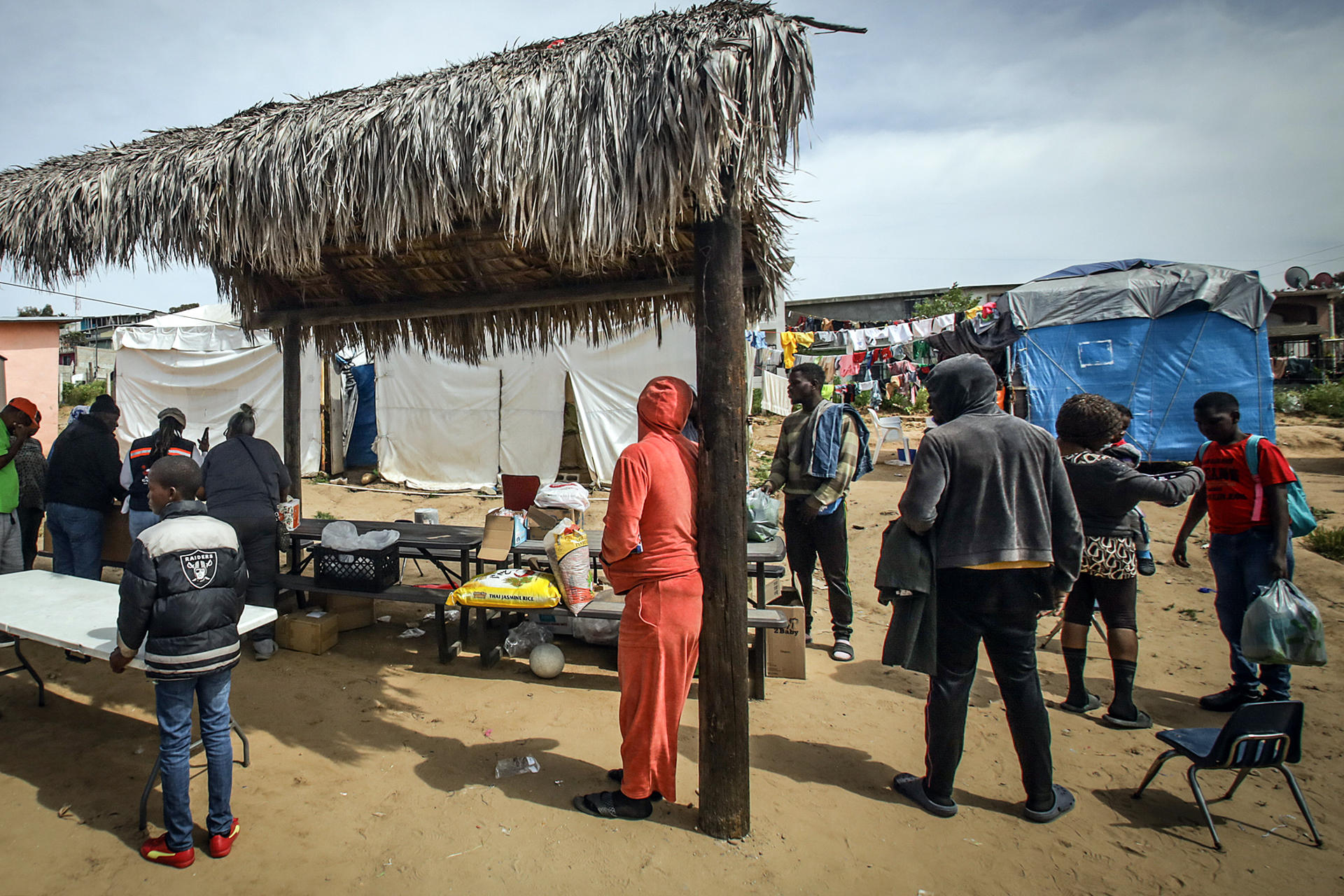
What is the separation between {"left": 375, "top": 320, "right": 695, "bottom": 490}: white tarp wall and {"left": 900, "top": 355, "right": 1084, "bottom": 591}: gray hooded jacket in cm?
835

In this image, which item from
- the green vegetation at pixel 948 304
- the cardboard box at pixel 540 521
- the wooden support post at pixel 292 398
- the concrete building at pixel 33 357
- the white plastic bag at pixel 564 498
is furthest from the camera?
the green vegetation at pixel 948 304

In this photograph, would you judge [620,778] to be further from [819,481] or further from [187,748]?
[819,481]

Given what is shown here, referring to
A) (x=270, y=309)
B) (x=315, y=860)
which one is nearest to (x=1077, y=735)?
(x=315, y=860)

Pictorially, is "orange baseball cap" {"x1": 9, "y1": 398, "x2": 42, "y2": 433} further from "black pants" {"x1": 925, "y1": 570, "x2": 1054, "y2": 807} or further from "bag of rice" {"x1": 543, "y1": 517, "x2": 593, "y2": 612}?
"black pants" {"x1": 925, "y1": 570, "x2": 1054, "y2": 807}

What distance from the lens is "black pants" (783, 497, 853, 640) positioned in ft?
15.2

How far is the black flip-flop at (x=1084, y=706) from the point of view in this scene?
12.6 feet

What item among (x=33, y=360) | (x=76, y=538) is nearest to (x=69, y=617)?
(x=76, y=538)

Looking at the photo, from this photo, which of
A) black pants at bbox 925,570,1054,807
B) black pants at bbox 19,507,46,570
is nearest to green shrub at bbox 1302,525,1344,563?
black pants at bbox 925,570,1054,807

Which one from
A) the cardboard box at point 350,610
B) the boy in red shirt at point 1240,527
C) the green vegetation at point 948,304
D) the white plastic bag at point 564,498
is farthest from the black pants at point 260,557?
the green vegetation at point 948,304

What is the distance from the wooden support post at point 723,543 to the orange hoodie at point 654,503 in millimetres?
79

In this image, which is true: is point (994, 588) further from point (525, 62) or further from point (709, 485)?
point (525, 62)

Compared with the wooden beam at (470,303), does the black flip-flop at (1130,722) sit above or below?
below

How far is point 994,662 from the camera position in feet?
9.03

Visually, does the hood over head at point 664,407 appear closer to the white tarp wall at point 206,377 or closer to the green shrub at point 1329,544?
the green shrub at point 1329,544
